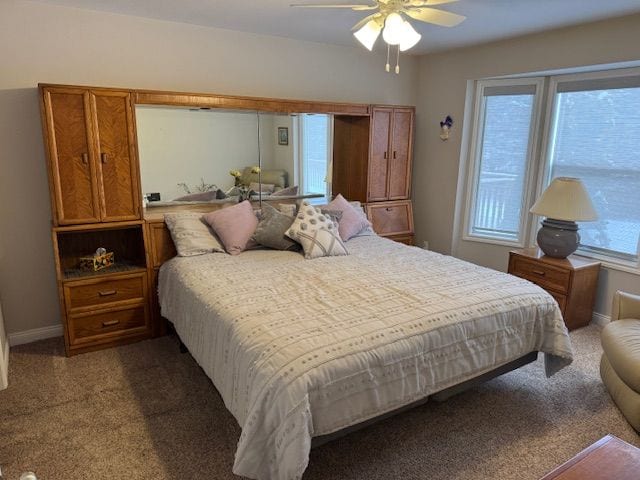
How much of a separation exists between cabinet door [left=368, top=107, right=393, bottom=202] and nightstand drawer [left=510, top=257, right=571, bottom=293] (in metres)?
1.43

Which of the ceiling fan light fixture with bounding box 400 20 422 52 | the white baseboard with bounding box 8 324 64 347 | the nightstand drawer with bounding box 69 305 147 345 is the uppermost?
the ceiling fan light fixture with bounding box 400 20 422 52

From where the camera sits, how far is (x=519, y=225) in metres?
4.35

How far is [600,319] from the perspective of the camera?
369 cm

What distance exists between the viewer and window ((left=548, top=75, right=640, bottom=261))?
11.5 ft

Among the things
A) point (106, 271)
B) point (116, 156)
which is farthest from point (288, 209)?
point (106, 271)

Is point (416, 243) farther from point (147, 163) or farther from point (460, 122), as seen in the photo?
point (147, 163)

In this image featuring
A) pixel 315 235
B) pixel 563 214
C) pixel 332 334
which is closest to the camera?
pixel 332 334

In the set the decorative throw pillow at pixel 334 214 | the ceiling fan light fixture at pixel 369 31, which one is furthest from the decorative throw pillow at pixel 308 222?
the ceiling fan light fixture at pixel 369 31

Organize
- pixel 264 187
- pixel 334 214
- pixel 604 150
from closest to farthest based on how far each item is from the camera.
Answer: pixel 604 150 < pixel 334 214 < pixel 264 187

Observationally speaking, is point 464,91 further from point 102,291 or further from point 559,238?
point 102,291

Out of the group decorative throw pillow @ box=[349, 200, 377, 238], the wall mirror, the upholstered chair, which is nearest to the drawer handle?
the wall mirror

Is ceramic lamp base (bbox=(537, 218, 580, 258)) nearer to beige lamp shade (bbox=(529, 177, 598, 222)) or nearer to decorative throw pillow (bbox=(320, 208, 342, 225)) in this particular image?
beige lamp shade (bbox=(529, 177, 598, 222))

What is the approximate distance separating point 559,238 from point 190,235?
2923 mm

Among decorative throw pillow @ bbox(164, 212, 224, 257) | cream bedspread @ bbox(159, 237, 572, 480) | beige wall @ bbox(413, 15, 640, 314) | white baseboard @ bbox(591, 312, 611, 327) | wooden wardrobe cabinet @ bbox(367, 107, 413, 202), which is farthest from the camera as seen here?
wooden wardrobe cabinet @ bbox(367, 107, 413, 202)
